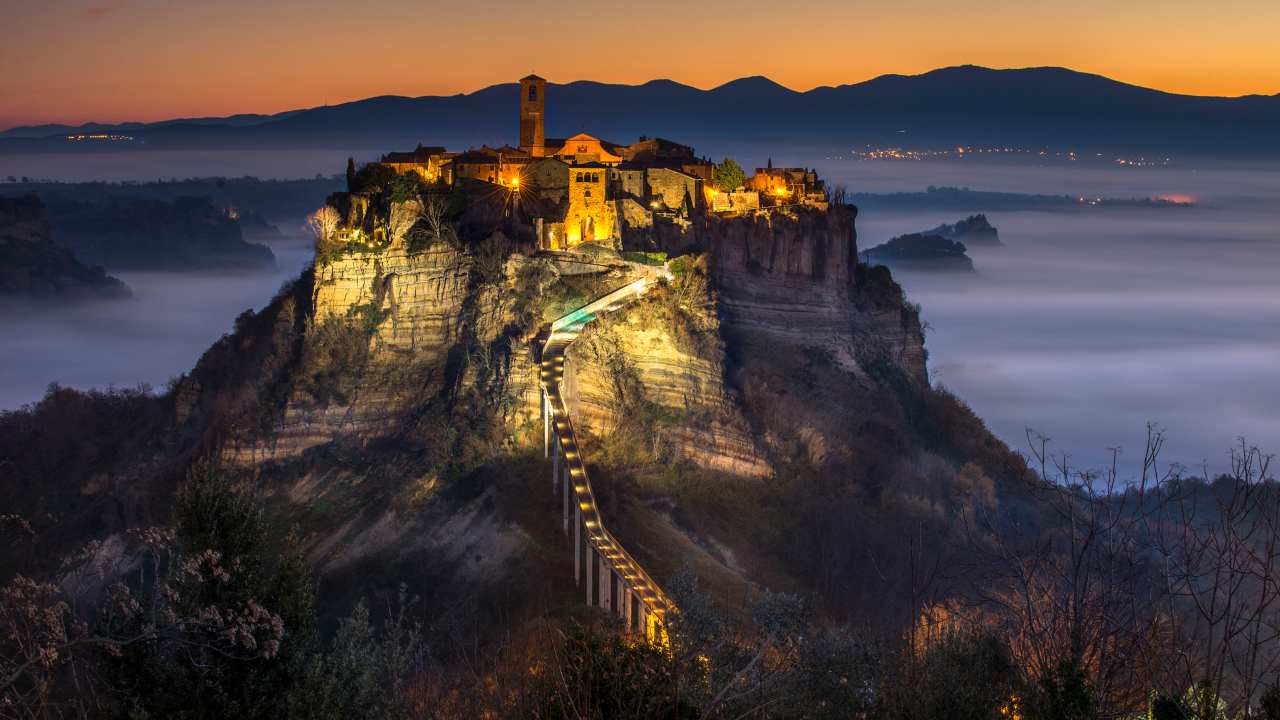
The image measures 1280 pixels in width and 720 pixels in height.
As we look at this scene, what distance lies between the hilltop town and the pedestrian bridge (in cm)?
485

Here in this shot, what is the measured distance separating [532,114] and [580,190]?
10.6 m

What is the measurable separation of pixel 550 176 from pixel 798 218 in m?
13.9

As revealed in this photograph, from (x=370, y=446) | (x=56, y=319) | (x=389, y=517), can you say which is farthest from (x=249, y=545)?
(x=56, y=319)

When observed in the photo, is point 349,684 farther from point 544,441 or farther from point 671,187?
point 671,187

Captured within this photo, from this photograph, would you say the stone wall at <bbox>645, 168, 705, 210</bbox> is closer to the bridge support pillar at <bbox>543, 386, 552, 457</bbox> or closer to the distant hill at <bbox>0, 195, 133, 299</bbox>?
the bridge support pillar at <bbox>543, 386, 552, 457</bbox>

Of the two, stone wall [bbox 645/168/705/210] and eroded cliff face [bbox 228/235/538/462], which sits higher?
stone wall [bbox 645/168/705/210]

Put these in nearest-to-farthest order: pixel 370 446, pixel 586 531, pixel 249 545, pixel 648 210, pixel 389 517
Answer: pixel 249 545, pixel 586 531, pixel 389 517, pixel 370 446, pixel 648 210

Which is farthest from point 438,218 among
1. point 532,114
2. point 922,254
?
point 922,254

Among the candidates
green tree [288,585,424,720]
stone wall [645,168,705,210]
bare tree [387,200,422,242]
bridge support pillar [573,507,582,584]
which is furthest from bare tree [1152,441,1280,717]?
bare tree [387,200,422,242]

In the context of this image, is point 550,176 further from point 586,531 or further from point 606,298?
point 586,531

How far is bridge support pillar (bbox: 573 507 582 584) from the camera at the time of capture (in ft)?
178

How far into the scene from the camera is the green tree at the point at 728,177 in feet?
256

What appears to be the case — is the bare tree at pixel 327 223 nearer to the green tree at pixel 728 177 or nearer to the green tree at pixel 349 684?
the green tree at pixel 728 177

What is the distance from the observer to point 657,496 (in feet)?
207
